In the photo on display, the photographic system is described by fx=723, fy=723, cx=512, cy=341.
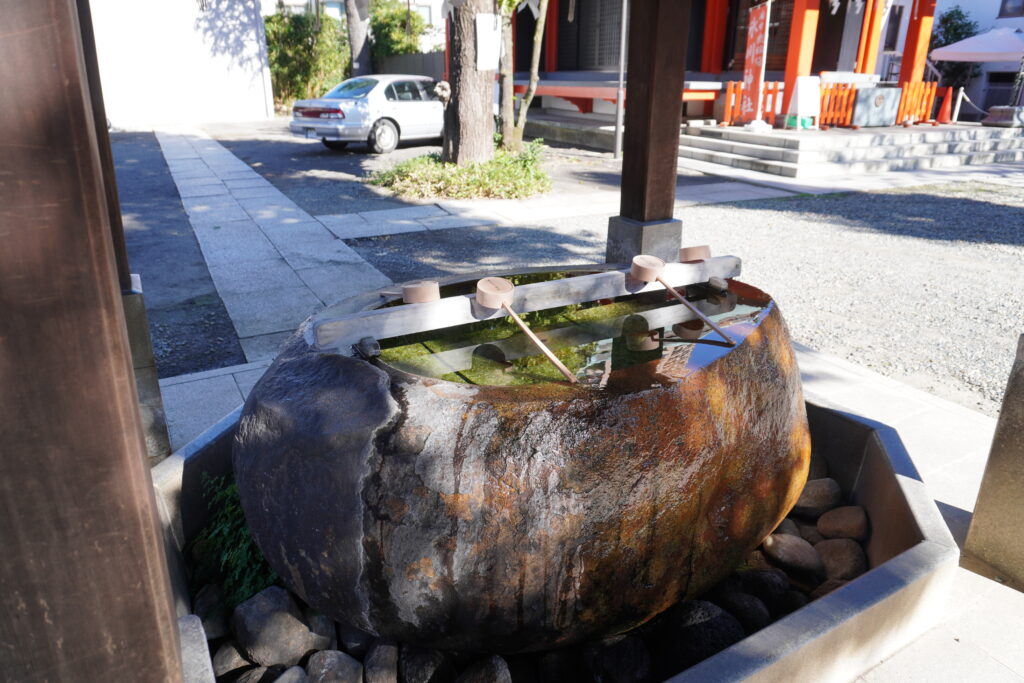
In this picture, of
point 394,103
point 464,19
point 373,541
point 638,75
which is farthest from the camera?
point 394,103

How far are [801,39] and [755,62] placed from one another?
1.03 metres

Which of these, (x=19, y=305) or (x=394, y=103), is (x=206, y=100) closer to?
(x=394, y=103)

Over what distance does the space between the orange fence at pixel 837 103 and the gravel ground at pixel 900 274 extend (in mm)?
4532

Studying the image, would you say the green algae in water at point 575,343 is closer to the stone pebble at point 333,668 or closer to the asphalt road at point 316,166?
the stone pebble at point 333,668

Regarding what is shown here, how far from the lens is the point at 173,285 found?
6699 mm

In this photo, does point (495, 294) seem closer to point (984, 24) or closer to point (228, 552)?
point (228, 552)

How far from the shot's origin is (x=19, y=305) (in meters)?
1.08

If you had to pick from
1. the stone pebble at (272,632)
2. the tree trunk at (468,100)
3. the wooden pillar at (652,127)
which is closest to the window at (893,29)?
the tree trunk at (468,100)

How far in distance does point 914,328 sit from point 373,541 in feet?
17.0

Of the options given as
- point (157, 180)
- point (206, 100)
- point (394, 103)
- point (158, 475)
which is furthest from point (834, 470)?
point (206, 100)

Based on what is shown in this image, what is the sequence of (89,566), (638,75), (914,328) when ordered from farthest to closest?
(914,328) < (638,75) < (89,566)

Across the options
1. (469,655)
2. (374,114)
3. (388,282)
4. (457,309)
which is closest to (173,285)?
(388,282)

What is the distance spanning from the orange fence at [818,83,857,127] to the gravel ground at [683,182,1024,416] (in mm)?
4532

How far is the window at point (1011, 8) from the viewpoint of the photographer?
24391mm
